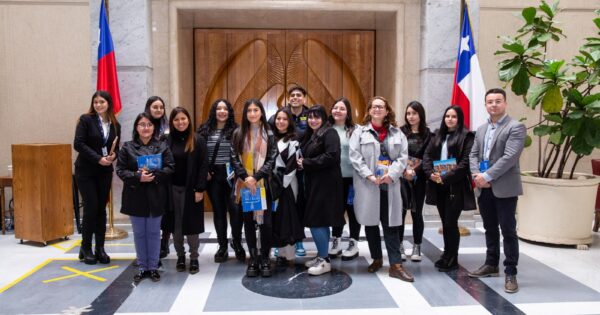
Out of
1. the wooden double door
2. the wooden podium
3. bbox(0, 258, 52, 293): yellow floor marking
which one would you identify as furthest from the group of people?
the wooden double door

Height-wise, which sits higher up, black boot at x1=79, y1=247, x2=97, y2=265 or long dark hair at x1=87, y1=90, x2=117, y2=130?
long dark hair at x1=87, y1=90, x2=117, y2=130

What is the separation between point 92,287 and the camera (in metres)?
3.72

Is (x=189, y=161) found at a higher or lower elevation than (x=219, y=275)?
higher

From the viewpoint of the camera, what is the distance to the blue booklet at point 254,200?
3.87 m

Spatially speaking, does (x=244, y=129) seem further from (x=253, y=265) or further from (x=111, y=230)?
(x=111, y=230)

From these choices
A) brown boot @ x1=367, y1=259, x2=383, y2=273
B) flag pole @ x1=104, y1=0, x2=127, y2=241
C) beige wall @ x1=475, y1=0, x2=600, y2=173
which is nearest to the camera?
brown boot @ x1=367, y1=259, x2=383, y2=273

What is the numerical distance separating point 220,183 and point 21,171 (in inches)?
91.7

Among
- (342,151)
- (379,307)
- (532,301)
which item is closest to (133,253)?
(342,151)

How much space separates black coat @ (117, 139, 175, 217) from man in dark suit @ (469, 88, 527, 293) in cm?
245

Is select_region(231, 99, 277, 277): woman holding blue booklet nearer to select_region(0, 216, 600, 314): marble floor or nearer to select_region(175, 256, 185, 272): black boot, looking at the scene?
select_region(0, 216, 600, 314): marble floor

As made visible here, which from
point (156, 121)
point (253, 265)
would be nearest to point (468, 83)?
point (253, 265)

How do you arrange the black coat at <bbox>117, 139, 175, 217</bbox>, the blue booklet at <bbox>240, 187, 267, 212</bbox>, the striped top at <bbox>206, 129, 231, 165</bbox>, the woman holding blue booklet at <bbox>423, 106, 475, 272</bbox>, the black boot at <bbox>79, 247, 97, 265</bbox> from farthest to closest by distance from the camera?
1. the black boot at <bbox>79, 247, 97, 265</bbox>
2. the striped top at <bbox>206, 129, 231, 165</bbox>
3. the woman holding blue booklet at <bbox>423, 106, 475, 272</bbox>
4. the blue booklet at <bbox>240, 187, 267, 212</bbox>
5. the black coat at <bbox>117, 139, 175, 217</bbox>

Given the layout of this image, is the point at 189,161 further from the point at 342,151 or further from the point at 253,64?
the point at 253,64

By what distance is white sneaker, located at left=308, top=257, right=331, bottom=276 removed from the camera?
399 cm
